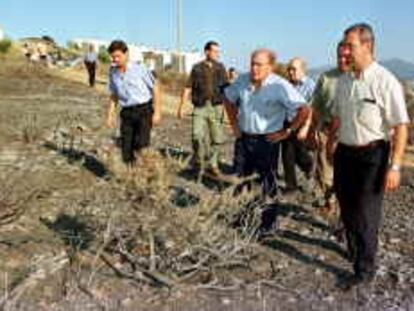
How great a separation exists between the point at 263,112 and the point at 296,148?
Answer: 95.5 inches

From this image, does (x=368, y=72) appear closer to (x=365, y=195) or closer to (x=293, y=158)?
(x=365, y=195)

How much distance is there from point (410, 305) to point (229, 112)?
238 cm

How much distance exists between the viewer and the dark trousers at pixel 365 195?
6188 millimetres

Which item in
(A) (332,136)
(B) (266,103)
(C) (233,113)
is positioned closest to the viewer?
(A) (332,136)

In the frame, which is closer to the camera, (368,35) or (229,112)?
Result: (368,35)

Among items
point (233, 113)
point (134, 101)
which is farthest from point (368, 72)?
point (134, 101)

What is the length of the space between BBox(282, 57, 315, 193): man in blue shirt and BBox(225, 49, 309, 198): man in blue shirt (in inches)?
66.3

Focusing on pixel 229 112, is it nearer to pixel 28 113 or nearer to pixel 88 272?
pixel 88 272

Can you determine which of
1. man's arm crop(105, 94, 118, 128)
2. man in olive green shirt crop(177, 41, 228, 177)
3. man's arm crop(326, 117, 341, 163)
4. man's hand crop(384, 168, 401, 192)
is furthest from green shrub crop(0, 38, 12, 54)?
man's hand crop(384, 168, 401, 192)

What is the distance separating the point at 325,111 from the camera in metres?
7.21

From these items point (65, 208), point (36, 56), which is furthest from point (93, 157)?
point (36, 56)

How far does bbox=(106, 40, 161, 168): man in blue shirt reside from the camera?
30.4 feet

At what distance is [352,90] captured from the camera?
20.2 ft

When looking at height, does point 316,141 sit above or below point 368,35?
below
